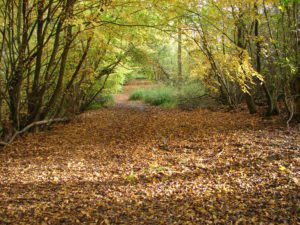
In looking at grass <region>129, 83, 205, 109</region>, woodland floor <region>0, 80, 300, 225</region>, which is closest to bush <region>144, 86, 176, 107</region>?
grass <region>129, 83, 205, 109</region>

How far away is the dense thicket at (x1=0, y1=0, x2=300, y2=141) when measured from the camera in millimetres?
6521

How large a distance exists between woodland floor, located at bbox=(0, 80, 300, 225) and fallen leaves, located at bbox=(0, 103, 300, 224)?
1 centimetres

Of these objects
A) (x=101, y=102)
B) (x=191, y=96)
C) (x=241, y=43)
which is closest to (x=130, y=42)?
(x=241, y=43)

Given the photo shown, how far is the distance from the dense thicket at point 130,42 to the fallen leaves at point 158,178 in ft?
4.33

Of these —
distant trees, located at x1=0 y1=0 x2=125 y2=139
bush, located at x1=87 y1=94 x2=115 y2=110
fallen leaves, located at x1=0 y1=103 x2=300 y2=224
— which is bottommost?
fallen leaves, located at x1=0 y1=103 x2=300 y2=224

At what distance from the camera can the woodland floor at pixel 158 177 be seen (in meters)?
3.49

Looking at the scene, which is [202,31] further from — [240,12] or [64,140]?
[64,140]

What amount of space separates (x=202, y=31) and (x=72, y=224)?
757 centimetres

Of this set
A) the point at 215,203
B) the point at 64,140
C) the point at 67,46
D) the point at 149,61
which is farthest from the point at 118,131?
the point at 215,203

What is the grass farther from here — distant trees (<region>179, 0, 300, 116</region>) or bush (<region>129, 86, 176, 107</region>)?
distant trees (<region>179, 0, 300, 116</region>)

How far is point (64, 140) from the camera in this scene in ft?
25.8

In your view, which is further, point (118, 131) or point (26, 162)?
point (118, 131)

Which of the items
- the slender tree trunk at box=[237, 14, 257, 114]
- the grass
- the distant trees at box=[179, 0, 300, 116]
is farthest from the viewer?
the grass

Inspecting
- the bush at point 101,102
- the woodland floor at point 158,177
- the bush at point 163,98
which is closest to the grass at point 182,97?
the bush at point 163,98
